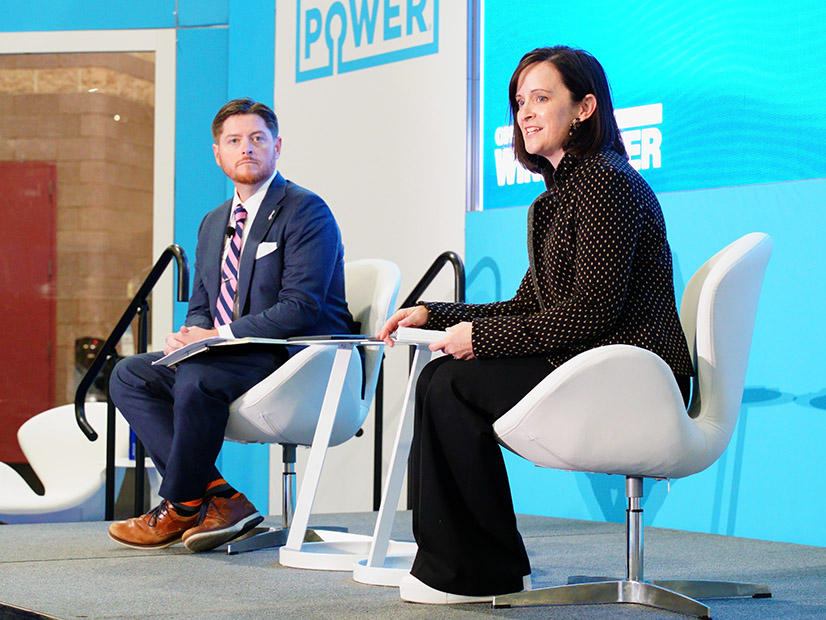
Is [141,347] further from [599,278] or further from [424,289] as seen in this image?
[599,278]

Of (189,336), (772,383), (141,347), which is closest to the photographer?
(189,336)

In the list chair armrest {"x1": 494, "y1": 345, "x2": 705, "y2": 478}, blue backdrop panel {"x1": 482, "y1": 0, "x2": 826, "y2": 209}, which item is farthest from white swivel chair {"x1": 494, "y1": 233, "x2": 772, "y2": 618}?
blue backdrop panel {"x1": 482, "y1": 0, "x2": 826, "y2": 209}

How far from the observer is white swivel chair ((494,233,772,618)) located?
1963 millimetres

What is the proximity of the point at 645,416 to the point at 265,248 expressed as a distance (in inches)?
62.2

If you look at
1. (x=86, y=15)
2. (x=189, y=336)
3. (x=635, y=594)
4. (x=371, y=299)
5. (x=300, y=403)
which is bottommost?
(x=635, y=594)

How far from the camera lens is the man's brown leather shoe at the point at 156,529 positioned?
9.88 feet

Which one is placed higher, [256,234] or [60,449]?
[256,234]

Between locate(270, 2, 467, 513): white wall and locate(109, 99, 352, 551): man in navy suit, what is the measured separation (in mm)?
1479

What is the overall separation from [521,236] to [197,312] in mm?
1526

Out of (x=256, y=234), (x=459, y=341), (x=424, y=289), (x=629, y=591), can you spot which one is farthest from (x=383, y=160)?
(x=629, y=591)

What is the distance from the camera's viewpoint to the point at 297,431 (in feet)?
9.77

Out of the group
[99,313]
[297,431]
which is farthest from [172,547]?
[99,313]

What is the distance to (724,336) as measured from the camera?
7.19ft

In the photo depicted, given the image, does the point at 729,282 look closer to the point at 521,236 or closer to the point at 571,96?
the point at 571,96
